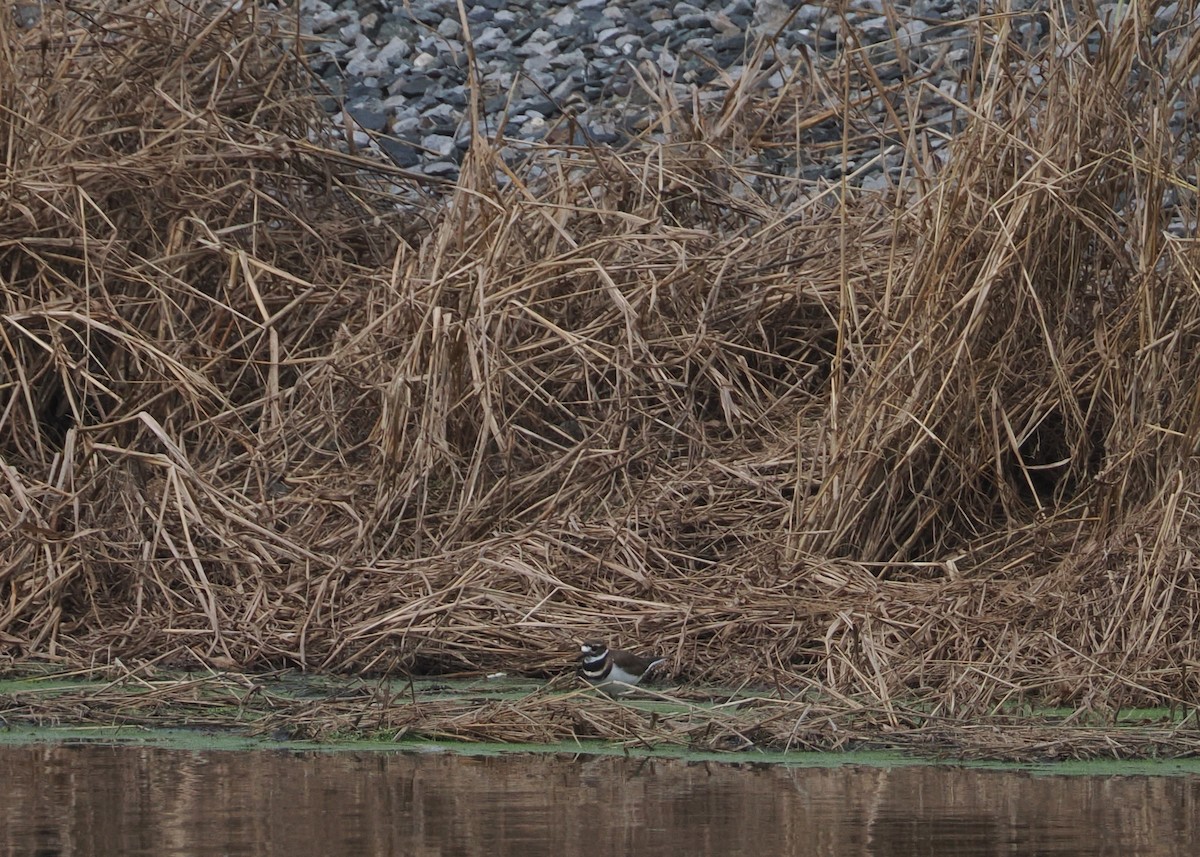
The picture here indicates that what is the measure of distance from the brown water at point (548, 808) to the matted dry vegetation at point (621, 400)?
830 mm

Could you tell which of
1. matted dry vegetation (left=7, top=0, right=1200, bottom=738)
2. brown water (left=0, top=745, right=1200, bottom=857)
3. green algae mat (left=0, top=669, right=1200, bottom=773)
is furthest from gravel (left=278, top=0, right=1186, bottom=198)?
brown water (left=0, top=745, right=1200, bottom=857)

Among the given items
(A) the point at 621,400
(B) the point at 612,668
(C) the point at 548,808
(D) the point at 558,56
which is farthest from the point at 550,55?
(C) the point at 548,808

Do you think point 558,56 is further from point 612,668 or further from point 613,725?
point 613,725

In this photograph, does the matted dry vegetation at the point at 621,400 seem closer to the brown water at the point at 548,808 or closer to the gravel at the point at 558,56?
the brown water at the point at 548,808

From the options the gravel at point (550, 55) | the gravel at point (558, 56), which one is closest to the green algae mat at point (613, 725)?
the gravel at point (558, 56)

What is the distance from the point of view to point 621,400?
812 centimetres

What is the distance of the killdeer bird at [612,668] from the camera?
21.2 feet

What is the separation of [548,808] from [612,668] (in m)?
1.65

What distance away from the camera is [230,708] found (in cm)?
646

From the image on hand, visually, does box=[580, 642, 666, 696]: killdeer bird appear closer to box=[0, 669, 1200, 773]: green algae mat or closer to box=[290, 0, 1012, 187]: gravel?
box=[0, 669, 1200, 773]: green algae mat

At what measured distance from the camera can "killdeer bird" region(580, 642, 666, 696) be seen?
21.2ft

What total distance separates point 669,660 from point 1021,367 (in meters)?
1.82

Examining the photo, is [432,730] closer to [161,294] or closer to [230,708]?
[230,708]

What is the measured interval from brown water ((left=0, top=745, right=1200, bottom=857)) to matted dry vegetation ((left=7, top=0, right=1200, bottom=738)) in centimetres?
83
